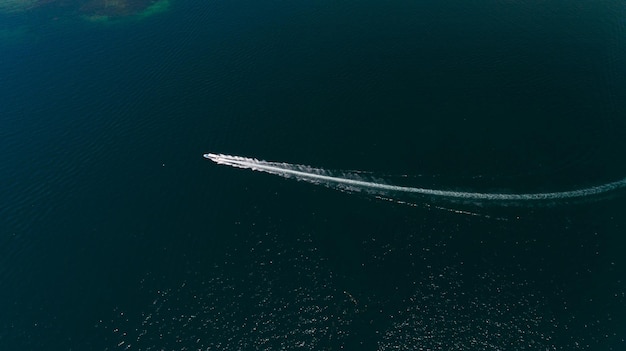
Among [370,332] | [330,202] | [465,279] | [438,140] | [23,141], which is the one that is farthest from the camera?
[23,141]

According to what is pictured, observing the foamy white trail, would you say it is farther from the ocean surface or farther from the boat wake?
the ocean surface

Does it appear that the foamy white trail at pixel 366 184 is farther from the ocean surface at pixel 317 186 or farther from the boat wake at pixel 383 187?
the ocean surface at pixel 317 186

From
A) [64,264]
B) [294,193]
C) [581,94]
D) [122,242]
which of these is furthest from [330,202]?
[581,94]

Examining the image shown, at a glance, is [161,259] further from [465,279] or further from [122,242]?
[465,279]

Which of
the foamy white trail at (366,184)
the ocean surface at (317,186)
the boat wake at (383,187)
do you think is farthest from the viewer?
the foamy white trail at (366,184)

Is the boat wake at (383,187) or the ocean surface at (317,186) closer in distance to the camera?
the ocean surface at (317,186)

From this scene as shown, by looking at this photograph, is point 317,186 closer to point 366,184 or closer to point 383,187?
point 366,184

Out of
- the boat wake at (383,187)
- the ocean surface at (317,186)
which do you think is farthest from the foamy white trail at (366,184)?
the ocean surface at (317,186)
